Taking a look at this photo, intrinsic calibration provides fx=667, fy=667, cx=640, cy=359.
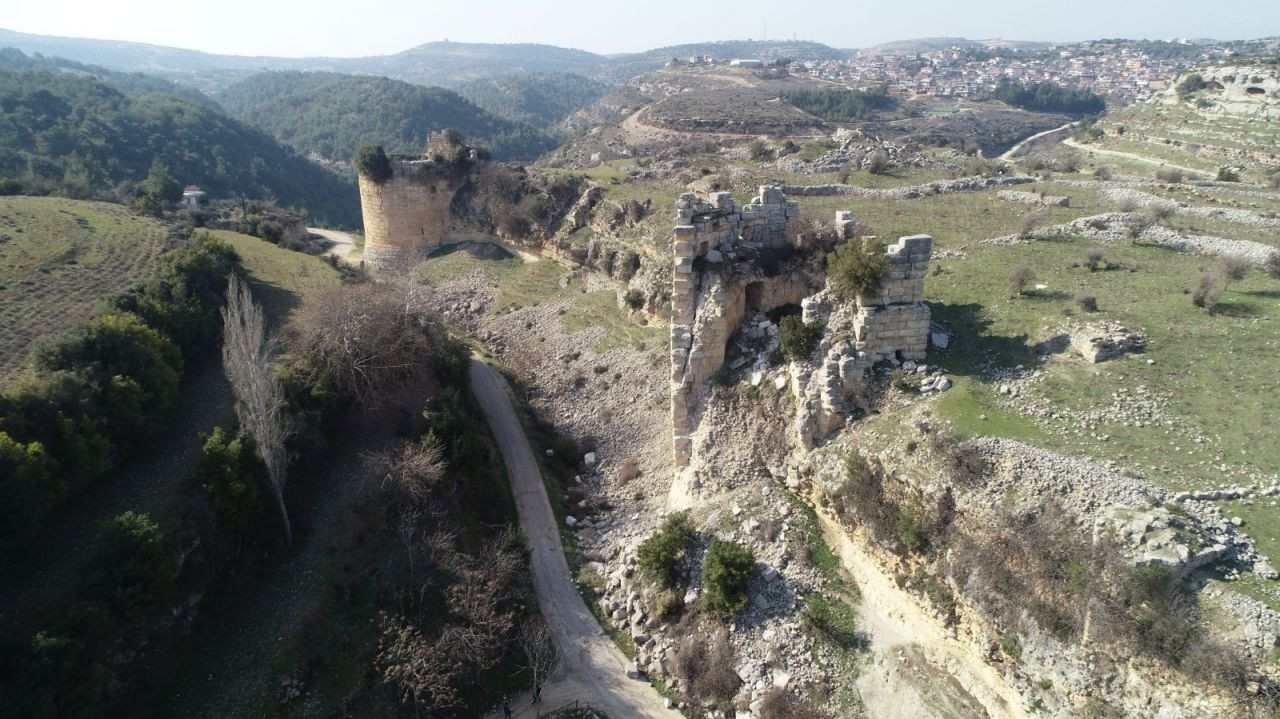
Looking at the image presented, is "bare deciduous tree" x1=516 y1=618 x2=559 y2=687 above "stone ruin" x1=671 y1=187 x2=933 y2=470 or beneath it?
beneath

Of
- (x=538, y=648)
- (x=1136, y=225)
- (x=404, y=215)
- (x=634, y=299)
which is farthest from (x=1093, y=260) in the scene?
(x=404, y=215)

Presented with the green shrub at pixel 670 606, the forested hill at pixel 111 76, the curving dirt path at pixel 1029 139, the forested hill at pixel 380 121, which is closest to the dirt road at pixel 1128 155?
the curving dirt path at pixel 1029 139

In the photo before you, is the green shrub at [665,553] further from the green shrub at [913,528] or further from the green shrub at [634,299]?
the green shrub at [634,299]

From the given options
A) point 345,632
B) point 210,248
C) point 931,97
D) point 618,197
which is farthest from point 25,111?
point 931,97

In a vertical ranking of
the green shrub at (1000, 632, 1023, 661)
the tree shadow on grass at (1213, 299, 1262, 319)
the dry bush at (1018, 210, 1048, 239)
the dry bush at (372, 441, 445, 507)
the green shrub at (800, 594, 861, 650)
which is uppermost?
the dry bush at (1018, 210, 1048, 239)

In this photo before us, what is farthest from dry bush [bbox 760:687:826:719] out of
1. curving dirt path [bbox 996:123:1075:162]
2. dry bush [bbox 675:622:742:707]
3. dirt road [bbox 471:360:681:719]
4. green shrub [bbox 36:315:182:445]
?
curving dirt path [bbox 996:123:1075:162]

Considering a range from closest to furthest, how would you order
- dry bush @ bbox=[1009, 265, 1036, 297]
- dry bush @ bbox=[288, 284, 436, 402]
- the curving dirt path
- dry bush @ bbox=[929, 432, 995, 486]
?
dry bush @ bbox=[929, 432, 995, 486]
dry bush @ bbox=[1009, 265, 1036, 297]
dry bush @ bbox=[288, 284, 436, 402]
the curving dirt path

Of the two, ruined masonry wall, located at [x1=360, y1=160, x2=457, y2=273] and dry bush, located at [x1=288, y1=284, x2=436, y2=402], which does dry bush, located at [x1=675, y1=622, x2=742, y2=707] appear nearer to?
dry bush, located at [x1=288, y1=284, x2=436, y2=402]
